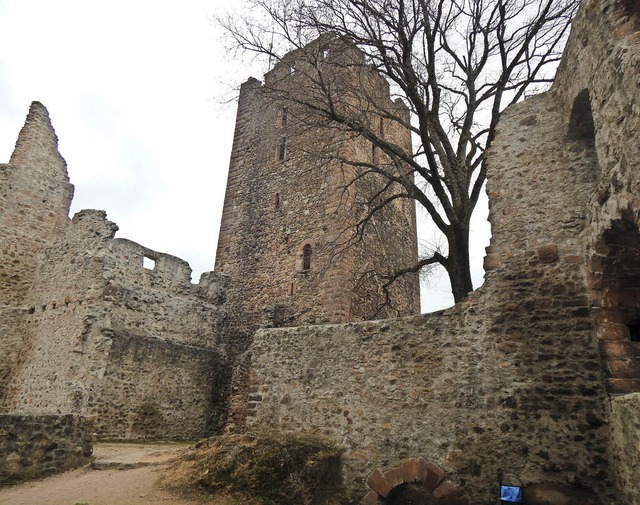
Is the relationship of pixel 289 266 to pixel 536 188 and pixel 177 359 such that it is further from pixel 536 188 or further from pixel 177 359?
pixel 536 188

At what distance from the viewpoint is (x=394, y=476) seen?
568cm

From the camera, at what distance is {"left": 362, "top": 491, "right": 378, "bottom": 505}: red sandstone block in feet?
18.7

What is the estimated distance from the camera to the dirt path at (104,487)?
204 inches

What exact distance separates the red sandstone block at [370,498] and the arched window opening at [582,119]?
4.99 m

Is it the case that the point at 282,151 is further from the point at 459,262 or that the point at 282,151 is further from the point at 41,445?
the point at 41,445

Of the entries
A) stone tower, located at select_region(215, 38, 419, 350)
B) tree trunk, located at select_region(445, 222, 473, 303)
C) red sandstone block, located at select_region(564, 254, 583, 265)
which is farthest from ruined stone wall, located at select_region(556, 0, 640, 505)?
stone tower, located at select_region(215, 38, 419, 350)

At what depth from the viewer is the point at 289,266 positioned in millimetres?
13086

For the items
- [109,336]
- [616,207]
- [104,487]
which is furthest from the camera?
[109,336]

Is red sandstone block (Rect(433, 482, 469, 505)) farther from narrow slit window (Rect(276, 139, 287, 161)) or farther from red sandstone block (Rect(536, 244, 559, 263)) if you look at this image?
narrow slit window (Rect(276, 139, 287, 161))

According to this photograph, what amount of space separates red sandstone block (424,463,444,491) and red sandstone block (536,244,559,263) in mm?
2699

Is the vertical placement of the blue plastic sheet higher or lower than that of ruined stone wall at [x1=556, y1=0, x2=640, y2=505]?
lower

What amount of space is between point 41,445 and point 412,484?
4.91 meters

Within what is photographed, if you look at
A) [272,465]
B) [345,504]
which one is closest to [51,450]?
[272,465]

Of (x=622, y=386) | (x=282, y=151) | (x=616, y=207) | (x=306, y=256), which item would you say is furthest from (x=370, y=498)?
(x=282, y=151)
